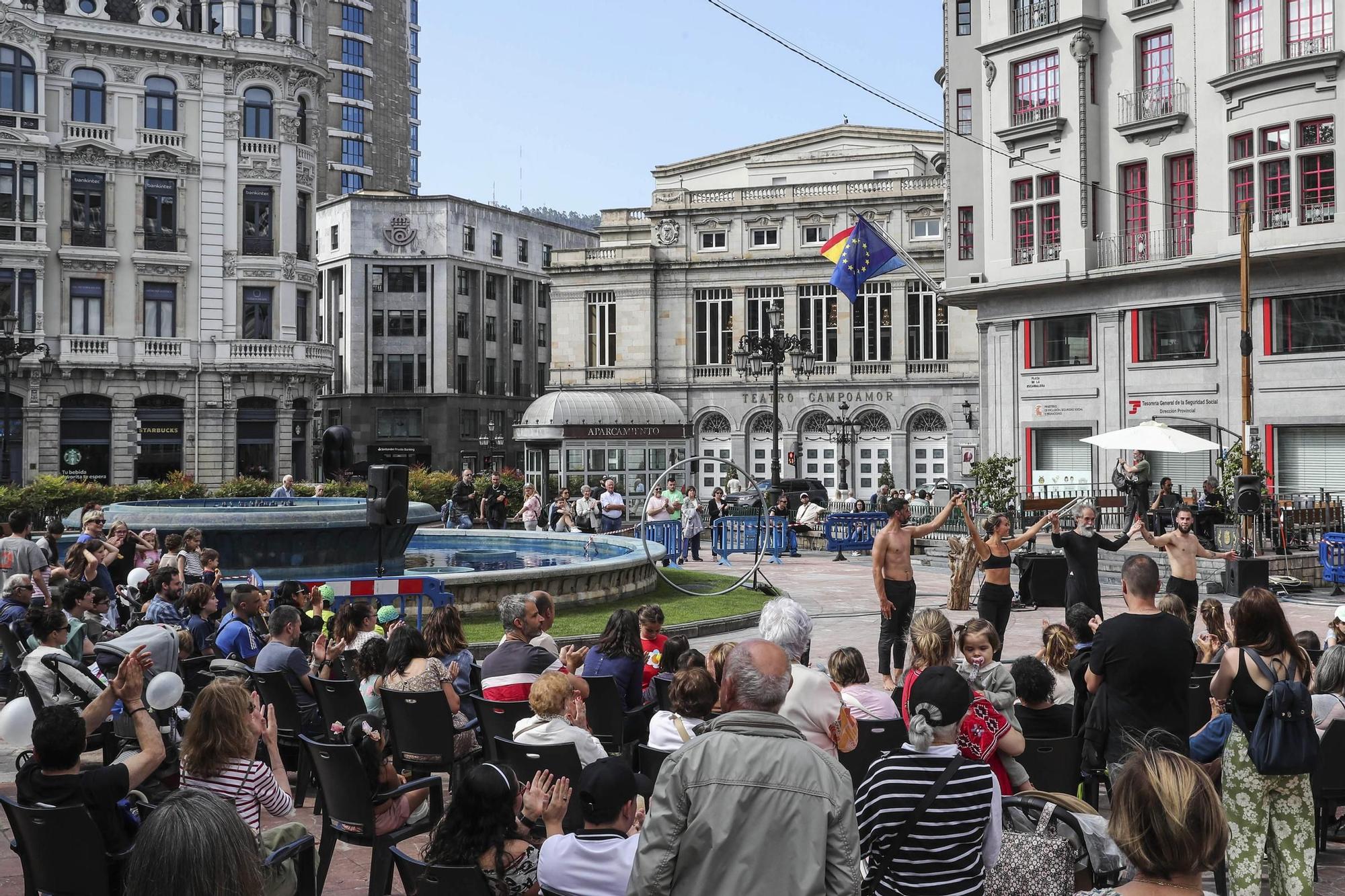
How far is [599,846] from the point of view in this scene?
4852 mm

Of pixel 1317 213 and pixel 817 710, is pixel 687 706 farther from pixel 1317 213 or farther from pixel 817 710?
pixel 1317 213

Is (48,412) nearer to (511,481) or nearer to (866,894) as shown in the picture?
(511,481)

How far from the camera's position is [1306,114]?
30297 mm

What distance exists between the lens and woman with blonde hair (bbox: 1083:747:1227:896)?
12.6 feet

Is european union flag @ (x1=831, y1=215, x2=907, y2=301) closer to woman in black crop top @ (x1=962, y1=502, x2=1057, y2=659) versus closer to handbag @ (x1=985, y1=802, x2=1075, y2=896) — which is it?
woman in black crop top @ (x1=962, y1=502, x2=1057, y2=659)

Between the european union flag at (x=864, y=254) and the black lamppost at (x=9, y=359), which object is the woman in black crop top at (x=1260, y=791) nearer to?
the european union flag at (x=864, y=254)

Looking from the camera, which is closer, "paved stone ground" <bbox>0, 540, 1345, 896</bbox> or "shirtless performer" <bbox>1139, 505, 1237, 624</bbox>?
"paved stone ground" <bbox>0, 540, 1345, 896</bbox>

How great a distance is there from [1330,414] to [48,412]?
42325 mm

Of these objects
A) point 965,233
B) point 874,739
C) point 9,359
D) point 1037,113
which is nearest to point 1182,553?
point 874,739

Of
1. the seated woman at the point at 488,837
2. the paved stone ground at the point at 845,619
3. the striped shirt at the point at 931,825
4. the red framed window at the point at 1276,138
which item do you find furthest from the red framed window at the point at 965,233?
the seated woman at the point at 488,837

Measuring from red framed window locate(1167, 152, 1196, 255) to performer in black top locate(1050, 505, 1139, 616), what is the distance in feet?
71.3

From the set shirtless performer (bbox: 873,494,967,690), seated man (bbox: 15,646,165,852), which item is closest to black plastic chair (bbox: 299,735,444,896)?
seated man (bbox: 15,646,165,852)

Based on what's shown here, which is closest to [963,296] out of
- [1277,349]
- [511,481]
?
[1277,349]

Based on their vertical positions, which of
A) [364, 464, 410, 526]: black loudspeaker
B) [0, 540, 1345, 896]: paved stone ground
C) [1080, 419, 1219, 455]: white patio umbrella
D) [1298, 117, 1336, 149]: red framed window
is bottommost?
[0, 540, 1345, 896]: paved stone ground
